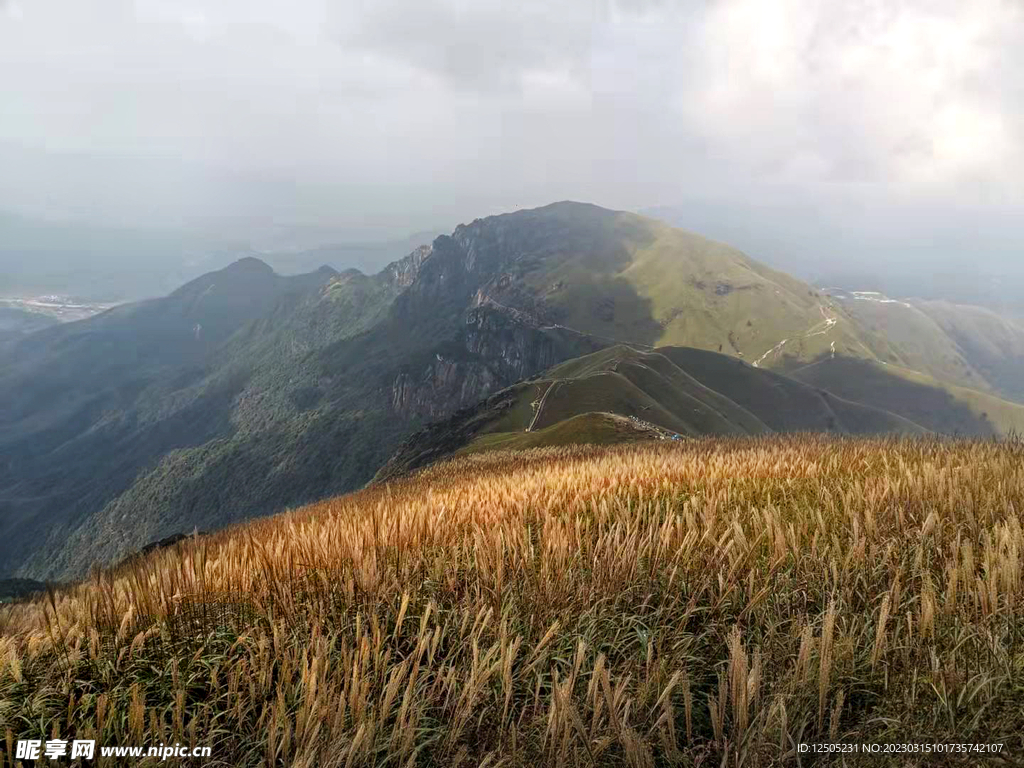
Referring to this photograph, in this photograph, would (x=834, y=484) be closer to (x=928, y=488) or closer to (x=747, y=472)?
(x=928, y=488)

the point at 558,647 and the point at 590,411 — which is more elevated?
the point at 558,647

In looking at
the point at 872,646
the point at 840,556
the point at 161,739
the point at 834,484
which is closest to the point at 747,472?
the point at 834,484

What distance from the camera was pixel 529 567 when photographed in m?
3.47

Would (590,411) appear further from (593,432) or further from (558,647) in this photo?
(558,647)

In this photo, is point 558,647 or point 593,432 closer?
point 558,647

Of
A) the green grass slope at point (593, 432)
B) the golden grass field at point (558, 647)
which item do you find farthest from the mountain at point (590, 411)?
the golden grass field at point (558, 647)

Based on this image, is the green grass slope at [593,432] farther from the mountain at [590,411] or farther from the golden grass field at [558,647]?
the golden grass field at [558,647]

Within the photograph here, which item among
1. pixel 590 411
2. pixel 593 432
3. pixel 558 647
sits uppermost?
pixel 558 647

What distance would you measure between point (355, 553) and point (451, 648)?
1.09 meters

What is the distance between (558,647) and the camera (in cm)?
278

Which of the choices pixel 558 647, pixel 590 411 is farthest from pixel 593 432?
pixel 558 647

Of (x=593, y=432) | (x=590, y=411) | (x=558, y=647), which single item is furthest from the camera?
(x=590, y=411)

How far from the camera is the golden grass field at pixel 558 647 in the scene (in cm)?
214

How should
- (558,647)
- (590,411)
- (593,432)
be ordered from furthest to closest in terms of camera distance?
(590,411) → (593,432) → (558,647)
